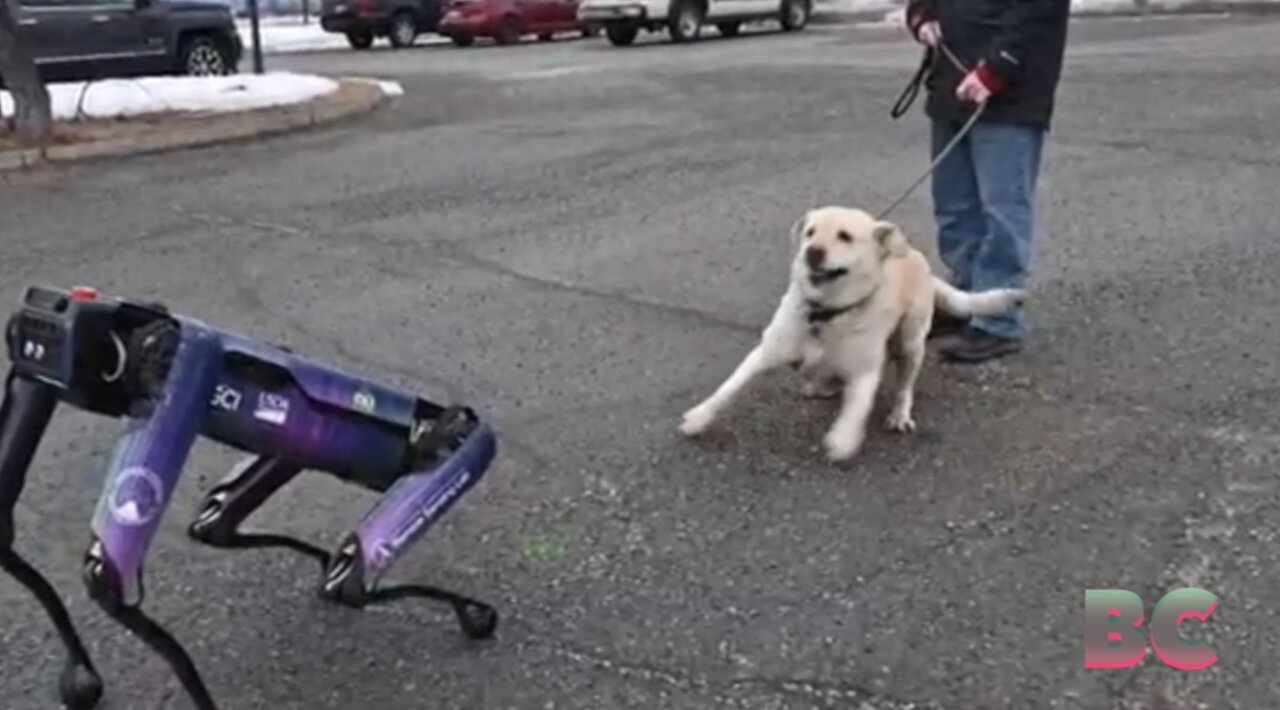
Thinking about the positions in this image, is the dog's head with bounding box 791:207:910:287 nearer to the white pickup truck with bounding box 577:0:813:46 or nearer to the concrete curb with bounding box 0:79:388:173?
the concrete curb with bounding box 0:79:388:173

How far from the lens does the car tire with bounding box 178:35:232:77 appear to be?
15414mm

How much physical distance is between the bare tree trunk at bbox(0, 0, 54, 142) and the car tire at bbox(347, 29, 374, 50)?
15501mm

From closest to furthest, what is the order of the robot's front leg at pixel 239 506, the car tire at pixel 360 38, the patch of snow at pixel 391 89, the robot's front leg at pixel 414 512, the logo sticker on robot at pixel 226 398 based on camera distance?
the logo sticker on robot at pixel 226 398 < the robot's front leg at pixel 414 512 < the robot's front leg at pixel 239 506 < the patch of snow at pixel 391 89 < the car tire at pixel 360 38

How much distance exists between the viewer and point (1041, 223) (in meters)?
6.85

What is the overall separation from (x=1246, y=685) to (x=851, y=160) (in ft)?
21.4

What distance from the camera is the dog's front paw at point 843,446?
153 inches

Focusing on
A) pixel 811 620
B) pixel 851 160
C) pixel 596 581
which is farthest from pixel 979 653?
pixel 851 160

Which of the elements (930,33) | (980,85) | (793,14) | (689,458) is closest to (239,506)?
(689,458)

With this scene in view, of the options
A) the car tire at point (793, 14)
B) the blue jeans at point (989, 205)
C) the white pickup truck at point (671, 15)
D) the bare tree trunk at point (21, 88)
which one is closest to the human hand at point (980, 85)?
the blue jeans at point (989, 205)

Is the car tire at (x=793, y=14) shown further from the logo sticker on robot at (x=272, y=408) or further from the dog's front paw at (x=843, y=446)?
the logo sticker on robot at (x=272, y=408)

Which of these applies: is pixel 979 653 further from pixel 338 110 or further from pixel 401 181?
pixel 338 110

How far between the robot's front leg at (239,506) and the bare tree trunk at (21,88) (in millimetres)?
7953

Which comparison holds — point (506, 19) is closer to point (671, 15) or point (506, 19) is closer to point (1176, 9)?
point (671, 15)

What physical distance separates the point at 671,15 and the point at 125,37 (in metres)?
9.26
